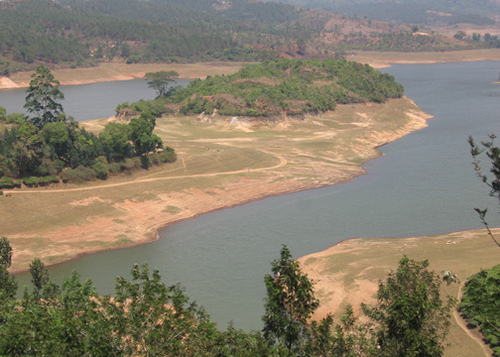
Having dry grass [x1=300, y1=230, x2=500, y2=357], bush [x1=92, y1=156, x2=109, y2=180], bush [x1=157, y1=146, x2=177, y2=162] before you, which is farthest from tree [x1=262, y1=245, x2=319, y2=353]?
bush [x1=157, y1=146, x2=177, y2=162]

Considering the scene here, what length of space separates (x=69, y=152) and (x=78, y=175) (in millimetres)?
3676

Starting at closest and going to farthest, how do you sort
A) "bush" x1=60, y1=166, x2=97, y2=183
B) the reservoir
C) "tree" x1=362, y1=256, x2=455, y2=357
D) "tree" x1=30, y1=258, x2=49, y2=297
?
1. "tree" x1=362, y1=256, x2=455, y2=357
2. "tree" x1=30, y1=258, x2=49, y2=297
3. the reservoir
4. "bush" x1=60, y1=166, x2=97, y2=183

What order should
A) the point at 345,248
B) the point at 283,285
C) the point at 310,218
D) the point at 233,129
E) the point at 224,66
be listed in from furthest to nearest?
the point at 224,66
the point at 233,129
the point at 310,218
the point at 345,248
the point at 283,285

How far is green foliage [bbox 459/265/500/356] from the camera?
2336 cm

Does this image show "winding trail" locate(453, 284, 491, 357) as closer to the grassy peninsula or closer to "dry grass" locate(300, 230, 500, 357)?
"dry grass" locate(300, 230, 500, 357)

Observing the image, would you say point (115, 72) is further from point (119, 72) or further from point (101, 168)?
point (101, 168)

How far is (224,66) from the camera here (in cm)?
19650

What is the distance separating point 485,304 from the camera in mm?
26016

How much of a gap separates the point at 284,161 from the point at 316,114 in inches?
1148

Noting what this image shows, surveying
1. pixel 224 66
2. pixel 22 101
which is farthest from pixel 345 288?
pixel 224 66

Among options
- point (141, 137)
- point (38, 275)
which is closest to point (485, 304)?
point (38, 275)

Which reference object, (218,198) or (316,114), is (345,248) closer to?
(218,198)

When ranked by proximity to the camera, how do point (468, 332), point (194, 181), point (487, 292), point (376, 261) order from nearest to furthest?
point (487, 292) → point (468, 332) → point (376, 261) → point (194, 181)

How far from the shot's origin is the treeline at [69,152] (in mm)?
60094
